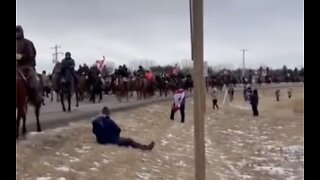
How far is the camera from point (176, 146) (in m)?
9.95

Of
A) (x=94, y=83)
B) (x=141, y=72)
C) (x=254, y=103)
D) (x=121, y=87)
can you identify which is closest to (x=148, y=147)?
(x=94, y=83)

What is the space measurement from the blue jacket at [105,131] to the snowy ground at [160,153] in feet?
0.50

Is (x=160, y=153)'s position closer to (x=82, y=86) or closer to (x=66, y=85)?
(x=66, y=85)

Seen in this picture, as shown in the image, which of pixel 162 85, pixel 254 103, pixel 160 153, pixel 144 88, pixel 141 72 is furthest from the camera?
pixel 162 85

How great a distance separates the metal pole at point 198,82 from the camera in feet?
8.06

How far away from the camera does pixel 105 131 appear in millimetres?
7773

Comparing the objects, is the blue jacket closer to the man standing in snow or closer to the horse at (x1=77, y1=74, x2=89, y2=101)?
the horse at (x1=77, y1=74, x2=89, y2=101)

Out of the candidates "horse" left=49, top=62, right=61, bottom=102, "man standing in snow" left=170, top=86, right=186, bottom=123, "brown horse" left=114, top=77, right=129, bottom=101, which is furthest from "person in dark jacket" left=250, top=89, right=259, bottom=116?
"horse" left=49, top=62, right=61, bottom=102


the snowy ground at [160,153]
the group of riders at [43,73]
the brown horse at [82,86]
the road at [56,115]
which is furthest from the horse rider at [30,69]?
the brown horse at [82,86]

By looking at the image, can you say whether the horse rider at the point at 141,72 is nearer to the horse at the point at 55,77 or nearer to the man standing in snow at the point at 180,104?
the man standing in snow at the point at 180,104

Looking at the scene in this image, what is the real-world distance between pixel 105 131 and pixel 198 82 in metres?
5.14
